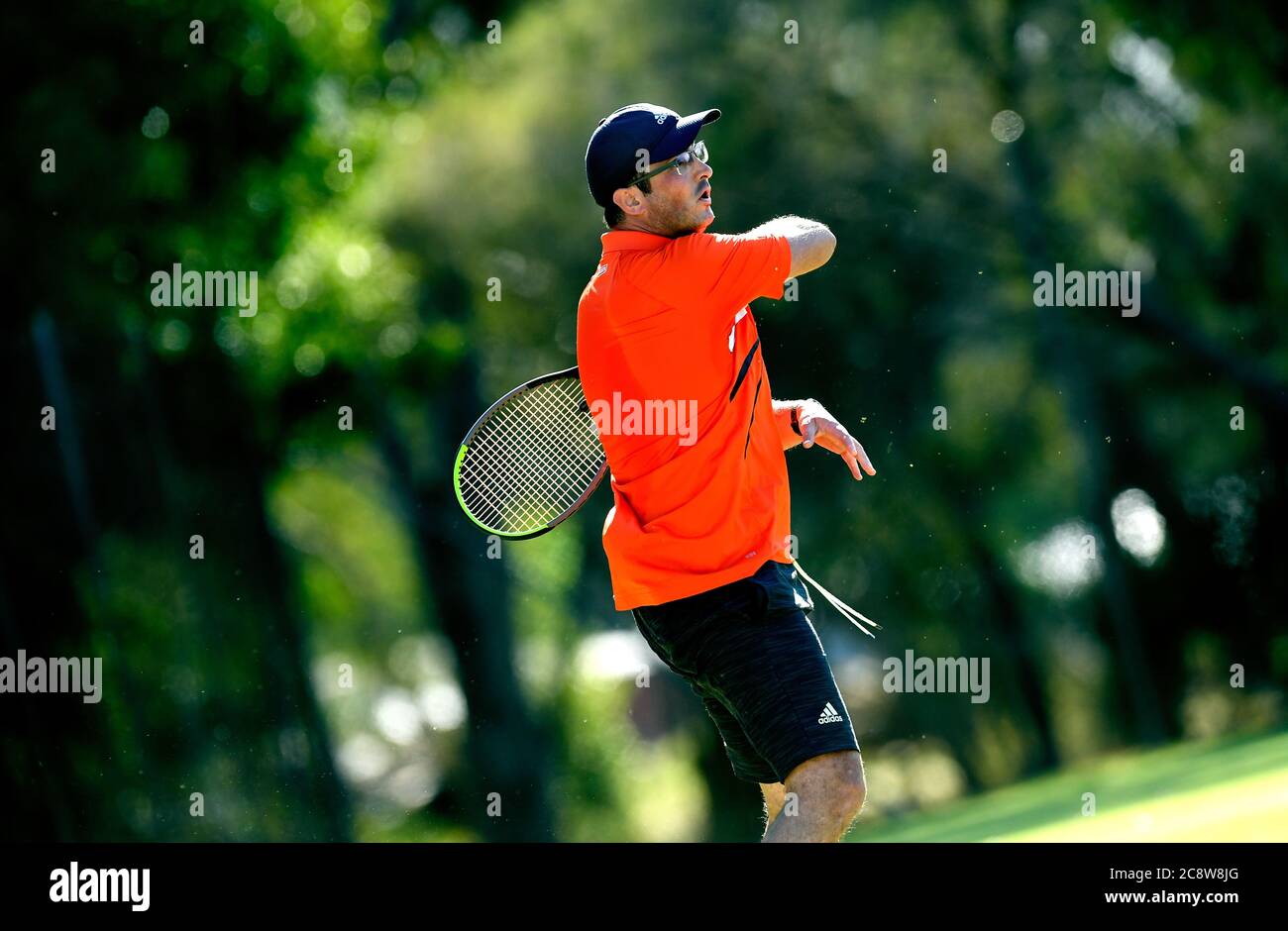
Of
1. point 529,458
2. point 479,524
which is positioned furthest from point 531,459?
point 479,524

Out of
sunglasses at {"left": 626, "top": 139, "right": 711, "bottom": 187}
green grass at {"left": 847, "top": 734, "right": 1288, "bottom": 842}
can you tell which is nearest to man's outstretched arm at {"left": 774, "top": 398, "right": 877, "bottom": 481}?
sunglasses at {"left": 626, "top": 139, "right": 711, "bottom": 187}

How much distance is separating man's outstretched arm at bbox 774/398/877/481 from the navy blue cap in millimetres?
841

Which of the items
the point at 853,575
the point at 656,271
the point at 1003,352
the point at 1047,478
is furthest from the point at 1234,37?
the point at 656,271

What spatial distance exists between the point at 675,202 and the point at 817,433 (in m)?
0.79

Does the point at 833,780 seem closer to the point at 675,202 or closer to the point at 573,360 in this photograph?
the point at 675,202

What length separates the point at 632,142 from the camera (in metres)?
4.96

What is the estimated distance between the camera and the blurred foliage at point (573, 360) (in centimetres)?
1458

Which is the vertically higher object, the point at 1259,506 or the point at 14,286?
the point at 14,286

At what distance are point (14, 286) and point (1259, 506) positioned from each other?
44.3ft

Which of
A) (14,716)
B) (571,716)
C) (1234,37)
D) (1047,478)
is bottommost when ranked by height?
(571,716)

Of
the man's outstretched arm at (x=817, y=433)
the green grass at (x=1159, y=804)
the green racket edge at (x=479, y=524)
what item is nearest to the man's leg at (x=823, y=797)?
the man's outstretched arm at (x=817, y=433)

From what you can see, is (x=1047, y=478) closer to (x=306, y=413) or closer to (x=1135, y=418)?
(x=1135, y=418)

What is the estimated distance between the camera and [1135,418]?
1986 centimetres

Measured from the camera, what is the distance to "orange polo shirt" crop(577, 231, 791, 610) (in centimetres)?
479
